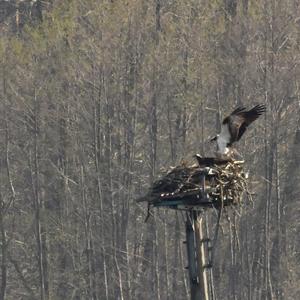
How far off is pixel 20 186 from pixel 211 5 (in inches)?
317

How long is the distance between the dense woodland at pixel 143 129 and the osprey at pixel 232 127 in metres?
18.6

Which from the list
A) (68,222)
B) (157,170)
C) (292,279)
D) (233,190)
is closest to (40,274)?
(68,222)

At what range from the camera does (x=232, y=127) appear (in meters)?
18.1

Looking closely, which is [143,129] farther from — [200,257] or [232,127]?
[200,257]

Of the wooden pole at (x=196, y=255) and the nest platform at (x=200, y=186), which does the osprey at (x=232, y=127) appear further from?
the wooden pole at (x=196, y=255)

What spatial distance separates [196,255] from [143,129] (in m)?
22.3

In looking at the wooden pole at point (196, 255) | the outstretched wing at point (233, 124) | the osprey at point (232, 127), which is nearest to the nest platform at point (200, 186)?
the wooden pole at point (196, 255)

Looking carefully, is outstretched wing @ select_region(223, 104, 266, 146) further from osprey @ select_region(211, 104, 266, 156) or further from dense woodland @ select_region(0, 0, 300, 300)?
dense woodland @ select_region(0, 0, 300, 300)

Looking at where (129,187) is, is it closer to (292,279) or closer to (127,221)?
(127,221)

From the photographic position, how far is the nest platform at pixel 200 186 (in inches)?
664

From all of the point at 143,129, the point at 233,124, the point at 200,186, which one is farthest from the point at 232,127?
the point at 143,129

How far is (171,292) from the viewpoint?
39312mm

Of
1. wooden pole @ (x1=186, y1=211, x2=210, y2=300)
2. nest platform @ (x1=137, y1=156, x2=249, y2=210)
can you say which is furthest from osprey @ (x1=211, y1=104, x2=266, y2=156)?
wooden pole @ (x1=186, y1=211, x2=210, y2=300)

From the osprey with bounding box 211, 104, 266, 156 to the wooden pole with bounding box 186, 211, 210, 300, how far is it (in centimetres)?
95
